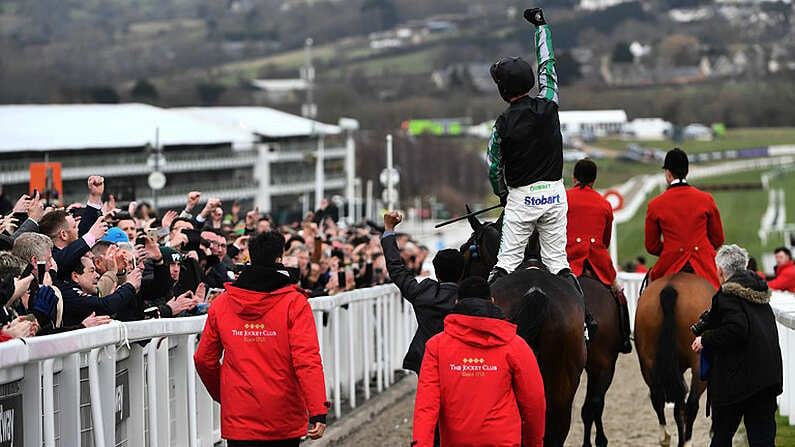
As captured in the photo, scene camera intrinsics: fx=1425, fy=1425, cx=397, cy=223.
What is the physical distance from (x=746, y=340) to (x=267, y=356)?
8.65ft

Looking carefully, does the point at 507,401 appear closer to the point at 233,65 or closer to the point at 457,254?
the point at 457,254

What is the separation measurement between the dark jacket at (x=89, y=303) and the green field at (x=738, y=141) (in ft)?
324

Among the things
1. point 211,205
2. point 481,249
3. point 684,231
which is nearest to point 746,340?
point 481,249

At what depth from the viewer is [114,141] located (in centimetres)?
6178

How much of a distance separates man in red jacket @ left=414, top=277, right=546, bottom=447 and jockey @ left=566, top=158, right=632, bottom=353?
3.51 metres

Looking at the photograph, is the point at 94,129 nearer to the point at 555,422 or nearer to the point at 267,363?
the point at 555,422

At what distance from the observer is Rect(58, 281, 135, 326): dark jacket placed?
683cm

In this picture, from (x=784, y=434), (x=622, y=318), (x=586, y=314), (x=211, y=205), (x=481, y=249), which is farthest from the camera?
(x=784, y=434)

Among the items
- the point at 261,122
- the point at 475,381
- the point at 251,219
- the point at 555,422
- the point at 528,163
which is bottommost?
the point at 555,422

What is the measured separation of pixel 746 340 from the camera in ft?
24.3

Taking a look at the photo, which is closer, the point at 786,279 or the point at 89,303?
the point at 89,303

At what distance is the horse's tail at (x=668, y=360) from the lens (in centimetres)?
945

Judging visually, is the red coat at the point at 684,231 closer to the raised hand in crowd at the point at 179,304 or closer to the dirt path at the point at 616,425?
the dirt path at the point at 616,425

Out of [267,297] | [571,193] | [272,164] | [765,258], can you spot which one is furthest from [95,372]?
[272,164]
